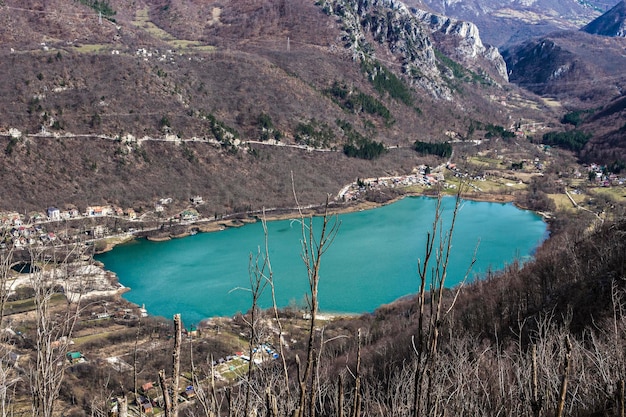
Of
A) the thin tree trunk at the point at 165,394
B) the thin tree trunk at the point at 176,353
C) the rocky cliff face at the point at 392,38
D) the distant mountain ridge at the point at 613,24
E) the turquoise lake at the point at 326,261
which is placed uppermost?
the distant mountain ridge at the point at 613,24

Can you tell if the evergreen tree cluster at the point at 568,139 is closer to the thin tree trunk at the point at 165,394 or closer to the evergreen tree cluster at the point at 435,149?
the evergreen tree cluster at the point at 435,149

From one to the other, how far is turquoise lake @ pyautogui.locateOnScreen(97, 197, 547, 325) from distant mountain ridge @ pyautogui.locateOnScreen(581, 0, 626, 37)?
111 m

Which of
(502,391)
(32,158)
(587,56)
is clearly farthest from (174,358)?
(587,56)

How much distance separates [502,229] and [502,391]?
27.7 m

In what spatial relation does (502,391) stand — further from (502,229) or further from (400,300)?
(502,229)

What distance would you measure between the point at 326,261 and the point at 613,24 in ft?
427

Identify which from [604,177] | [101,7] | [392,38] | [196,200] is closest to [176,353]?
[196,200]

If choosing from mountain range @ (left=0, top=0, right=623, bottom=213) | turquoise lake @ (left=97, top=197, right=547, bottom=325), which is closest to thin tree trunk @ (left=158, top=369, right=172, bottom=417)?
turquoise lake @ (left=97, top=197, right=547, bottom=325)

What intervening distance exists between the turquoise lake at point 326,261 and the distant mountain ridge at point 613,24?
111135mm

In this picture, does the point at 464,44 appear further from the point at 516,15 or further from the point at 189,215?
the point at 516,15

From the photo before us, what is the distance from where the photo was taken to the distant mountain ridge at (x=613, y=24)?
12344 cm

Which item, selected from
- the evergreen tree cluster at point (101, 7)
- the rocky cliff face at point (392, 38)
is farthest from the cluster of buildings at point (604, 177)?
the evergreen tree cluster at point (101, 7)

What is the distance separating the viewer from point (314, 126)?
47500 millimetres

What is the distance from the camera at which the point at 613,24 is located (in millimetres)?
126875
